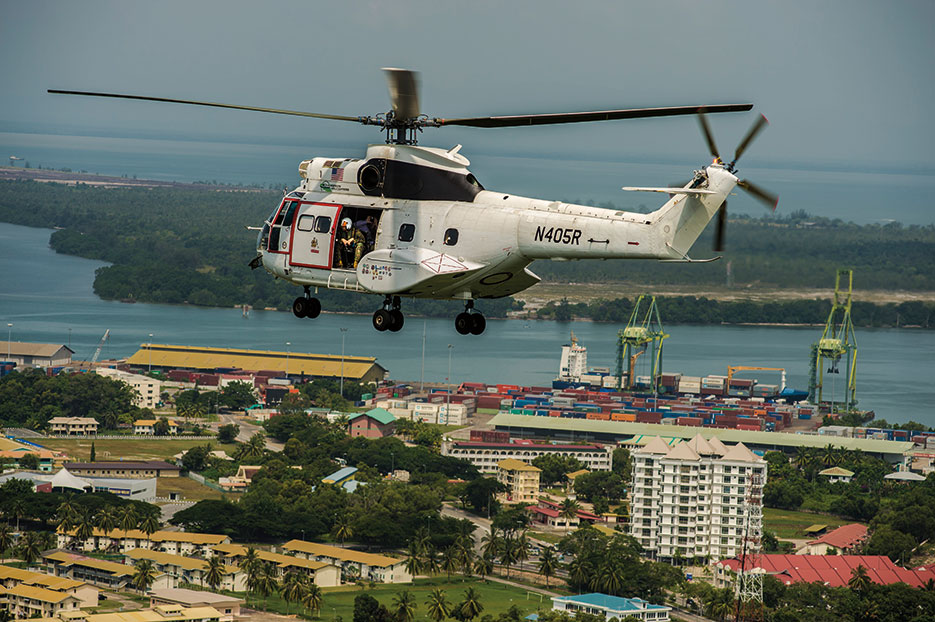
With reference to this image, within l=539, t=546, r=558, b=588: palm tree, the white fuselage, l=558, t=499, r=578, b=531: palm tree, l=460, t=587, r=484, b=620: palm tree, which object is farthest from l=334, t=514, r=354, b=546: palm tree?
the white fuselage

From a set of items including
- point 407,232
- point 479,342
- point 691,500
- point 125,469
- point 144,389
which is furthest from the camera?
point 479,342

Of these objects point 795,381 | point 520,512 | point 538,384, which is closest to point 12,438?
point 520,512

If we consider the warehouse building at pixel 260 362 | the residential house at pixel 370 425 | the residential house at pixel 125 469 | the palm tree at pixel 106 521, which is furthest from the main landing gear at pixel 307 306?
the warehouse building at pixel 260 362

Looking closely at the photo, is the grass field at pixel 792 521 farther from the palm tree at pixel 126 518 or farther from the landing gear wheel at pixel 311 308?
the landing gear wheel at pixel 311 308

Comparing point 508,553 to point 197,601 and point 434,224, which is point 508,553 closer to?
point 197,601

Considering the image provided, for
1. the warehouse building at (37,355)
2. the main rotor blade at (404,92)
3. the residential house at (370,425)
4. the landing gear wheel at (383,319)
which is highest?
the main rotor blade at (404,92)

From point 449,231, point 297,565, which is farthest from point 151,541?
point 449,231

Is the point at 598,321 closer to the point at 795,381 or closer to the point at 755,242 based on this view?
the point at 795,381
